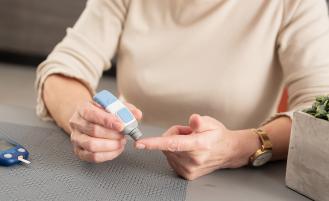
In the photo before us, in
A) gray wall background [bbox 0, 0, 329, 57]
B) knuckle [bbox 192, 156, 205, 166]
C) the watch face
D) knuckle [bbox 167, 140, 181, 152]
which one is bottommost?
gray wall background [bbox 0, 0, 329, 57]

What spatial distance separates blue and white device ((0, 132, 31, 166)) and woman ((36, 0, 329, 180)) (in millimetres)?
155

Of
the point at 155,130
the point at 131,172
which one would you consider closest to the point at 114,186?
the point at 131,172

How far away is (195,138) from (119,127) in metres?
0.10

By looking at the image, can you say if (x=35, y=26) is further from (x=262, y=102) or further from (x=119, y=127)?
(x=119, y=127)

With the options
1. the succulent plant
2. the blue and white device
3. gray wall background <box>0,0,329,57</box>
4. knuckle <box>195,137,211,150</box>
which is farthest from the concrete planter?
gray wall background <box>0,0,329,57</box>

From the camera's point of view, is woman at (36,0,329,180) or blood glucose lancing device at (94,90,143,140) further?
woman at (36,0,329,180)

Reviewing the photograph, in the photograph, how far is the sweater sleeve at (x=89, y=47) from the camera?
33.3 inches

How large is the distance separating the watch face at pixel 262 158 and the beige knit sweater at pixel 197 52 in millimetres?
198

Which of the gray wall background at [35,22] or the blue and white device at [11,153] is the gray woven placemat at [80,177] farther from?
the gray wall background at [35,22]

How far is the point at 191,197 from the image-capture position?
21.5 inches

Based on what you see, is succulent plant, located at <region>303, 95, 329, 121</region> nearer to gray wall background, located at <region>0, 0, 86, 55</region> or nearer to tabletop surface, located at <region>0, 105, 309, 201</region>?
tabletop surface, located at <region>0, 105, 309, 201</region>

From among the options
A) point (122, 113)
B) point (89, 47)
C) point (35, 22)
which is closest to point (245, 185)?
point (122, 113)

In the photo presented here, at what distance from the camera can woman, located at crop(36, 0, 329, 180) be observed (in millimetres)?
831

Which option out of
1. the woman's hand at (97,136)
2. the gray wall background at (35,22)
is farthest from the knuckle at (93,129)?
the gray wall background at (35,22)
